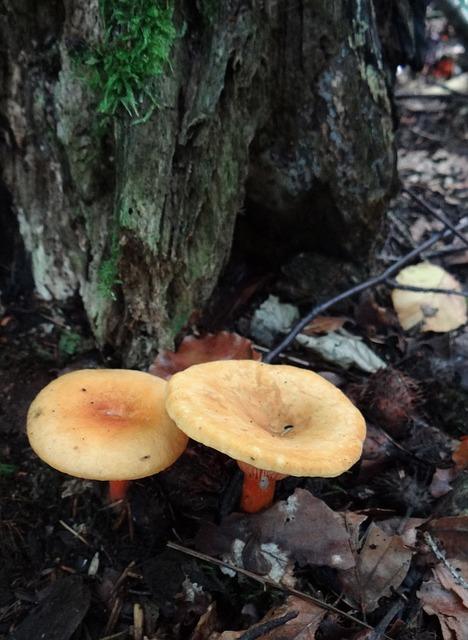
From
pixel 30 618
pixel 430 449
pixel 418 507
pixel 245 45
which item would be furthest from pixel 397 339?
pixel 30 618

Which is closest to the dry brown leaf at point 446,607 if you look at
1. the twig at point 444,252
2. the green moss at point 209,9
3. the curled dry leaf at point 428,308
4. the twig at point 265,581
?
the twig at point 265,581

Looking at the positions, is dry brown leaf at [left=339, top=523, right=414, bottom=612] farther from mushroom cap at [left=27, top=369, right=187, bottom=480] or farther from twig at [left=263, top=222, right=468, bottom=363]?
twig at [left=263, top=222, right=468, bottom=363]

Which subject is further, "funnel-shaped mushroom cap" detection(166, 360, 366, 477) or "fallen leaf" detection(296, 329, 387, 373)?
"fallen leaf" detection(296, 329, 387, 373)

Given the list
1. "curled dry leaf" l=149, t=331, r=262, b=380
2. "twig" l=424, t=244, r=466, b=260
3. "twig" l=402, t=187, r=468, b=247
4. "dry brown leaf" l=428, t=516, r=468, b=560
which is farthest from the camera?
"twig" l=424, t=244, r=466, b=260

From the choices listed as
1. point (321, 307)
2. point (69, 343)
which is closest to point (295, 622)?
point (321, 307)

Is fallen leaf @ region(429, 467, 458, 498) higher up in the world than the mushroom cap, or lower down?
lower down

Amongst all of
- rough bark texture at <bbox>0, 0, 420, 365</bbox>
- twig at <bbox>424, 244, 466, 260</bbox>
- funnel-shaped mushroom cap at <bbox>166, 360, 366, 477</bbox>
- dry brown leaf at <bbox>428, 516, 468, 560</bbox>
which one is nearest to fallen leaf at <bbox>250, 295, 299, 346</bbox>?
rough bark texture at <bbox>0, 0, 420, 365</bbox>

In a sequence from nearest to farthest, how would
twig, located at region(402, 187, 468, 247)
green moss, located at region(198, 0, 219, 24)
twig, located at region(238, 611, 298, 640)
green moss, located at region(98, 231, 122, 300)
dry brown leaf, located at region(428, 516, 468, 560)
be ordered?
twig, located at region(238, 611, 298, 640)
dry brown leaf, located at region(428, 516, 468, 560)
green moss, located at region(198, 0, 219, 24)
green moss, located at region(98, 231, 122, 300)
twig, located at region(402, 187, 468, 247)

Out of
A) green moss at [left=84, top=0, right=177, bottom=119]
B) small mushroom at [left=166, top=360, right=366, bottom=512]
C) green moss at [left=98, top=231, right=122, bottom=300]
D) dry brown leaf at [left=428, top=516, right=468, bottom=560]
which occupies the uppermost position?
green moss at [left=84, top=0, right=177, bottom=119]
